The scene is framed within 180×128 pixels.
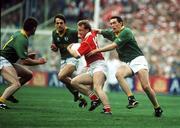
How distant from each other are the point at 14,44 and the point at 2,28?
72.4ft

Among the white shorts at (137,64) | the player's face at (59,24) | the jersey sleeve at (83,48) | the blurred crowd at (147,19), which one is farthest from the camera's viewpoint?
→ the blurred crowd at (147,19)

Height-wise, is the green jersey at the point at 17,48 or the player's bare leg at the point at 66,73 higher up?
the green jersey at the point at 17,48

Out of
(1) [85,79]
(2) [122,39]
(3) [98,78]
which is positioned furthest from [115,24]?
(1) [85,79]

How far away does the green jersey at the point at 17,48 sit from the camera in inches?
627

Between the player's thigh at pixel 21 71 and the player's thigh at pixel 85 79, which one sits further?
→ the player's thigh at pixel 21 71

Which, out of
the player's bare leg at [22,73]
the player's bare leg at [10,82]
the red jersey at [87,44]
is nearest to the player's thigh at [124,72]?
the red jersey at [87,44]

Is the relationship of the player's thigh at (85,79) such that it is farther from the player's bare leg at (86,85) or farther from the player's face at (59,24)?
the player's face at (59,24)

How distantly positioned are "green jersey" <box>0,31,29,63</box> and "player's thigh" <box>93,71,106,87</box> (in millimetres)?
1724

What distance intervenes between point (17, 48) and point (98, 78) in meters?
2.06

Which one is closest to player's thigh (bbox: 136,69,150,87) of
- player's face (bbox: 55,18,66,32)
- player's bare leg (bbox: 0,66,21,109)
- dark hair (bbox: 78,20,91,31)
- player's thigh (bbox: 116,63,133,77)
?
Result: player's thigh (bbox: 116,63,133,77)

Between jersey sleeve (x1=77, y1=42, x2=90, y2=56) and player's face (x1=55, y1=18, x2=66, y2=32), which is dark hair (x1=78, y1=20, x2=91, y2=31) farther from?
player's face (x1=55, y1=18, x2=66, y2=32)

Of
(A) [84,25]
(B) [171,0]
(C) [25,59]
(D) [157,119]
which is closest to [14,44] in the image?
(C) [25,59]

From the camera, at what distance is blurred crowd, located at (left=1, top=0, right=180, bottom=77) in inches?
1345

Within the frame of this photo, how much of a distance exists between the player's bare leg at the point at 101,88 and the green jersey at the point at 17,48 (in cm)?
176
